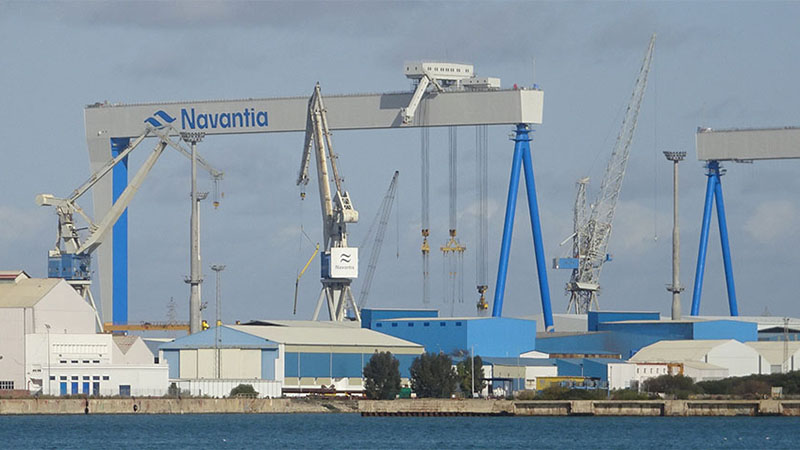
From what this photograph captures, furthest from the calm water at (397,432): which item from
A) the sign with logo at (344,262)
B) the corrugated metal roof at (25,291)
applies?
the sign with logo at (344,262)

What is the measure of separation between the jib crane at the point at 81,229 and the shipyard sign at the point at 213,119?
2.51 metres

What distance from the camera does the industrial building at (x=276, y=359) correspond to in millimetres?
105812

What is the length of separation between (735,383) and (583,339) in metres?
17.9

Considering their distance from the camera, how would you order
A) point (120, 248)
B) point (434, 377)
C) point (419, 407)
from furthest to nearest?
1. point (120, 248)
2. point (434, 377)
3. point (419, 407)

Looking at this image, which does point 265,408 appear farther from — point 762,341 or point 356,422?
point 762,341

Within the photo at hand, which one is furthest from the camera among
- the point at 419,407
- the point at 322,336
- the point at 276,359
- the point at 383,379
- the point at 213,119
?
the point at 322,336

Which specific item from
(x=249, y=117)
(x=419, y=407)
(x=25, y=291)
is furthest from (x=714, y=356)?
(x=25, y=291)

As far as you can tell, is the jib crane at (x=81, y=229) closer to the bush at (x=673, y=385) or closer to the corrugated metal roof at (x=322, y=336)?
the corrugated metal roof at (x=322, y=336)

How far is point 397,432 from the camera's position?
85188mm

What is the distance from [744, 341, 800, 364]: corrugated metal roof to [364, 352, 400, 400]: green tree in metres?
22.7

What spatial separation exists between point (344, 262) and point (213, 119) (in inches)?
434

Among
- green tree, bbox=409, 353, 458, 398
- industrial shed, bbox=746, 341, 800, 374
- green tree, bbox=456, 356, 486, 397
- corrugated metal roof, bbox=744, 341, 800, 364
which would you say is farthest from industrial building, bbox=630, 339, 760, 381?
green tree, bbox=409, 353, 458, 398

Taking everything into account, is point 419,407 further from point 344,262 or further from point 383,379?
point 344,262

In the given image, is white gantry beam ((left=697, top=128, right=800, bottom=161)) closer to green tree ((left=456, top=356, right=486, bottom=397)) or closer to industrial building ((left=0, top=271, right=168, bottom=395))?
green tree ((left=456, top=356, right=486, bottom=397))
